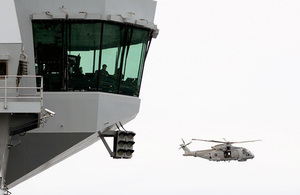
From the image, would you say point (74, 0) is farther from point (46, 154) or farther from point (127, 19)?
point (46, 154)

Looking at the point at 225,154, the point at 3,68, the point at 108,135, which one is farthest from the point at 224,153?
the point at 3,68

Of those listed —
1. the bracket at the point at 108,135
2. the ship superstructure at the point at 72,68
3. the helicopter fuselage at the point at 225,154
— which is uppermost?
the ship superstructure at the point at 72,68

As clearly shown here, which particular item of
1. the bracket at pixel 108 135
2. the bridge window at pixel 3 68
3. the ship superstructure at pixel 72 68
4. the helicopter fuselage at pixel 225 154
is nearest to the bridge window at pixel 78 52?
the ship superstructure at pixel 72 68

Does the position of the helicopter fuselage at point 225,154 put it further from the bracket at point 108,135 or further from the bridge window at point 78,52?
the bridge window at point 78,52

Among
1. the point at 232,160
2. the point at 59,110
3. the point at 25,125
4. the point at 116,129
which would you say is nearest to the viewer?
the point at 25,125

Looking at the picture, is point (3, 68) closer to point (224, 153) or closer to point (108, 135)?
point (108, 135)

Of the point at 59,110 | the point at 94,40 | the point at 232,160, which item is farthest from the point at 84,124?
the point at 232,160

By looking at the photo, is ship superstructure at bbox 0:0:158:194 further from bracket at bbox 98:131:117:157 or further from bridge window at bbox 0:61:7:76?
bridge window at bbox 0:61:7:76

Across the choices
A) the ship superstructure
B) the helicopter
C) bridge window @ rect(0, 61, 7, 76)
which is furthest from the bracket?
the helicopter
